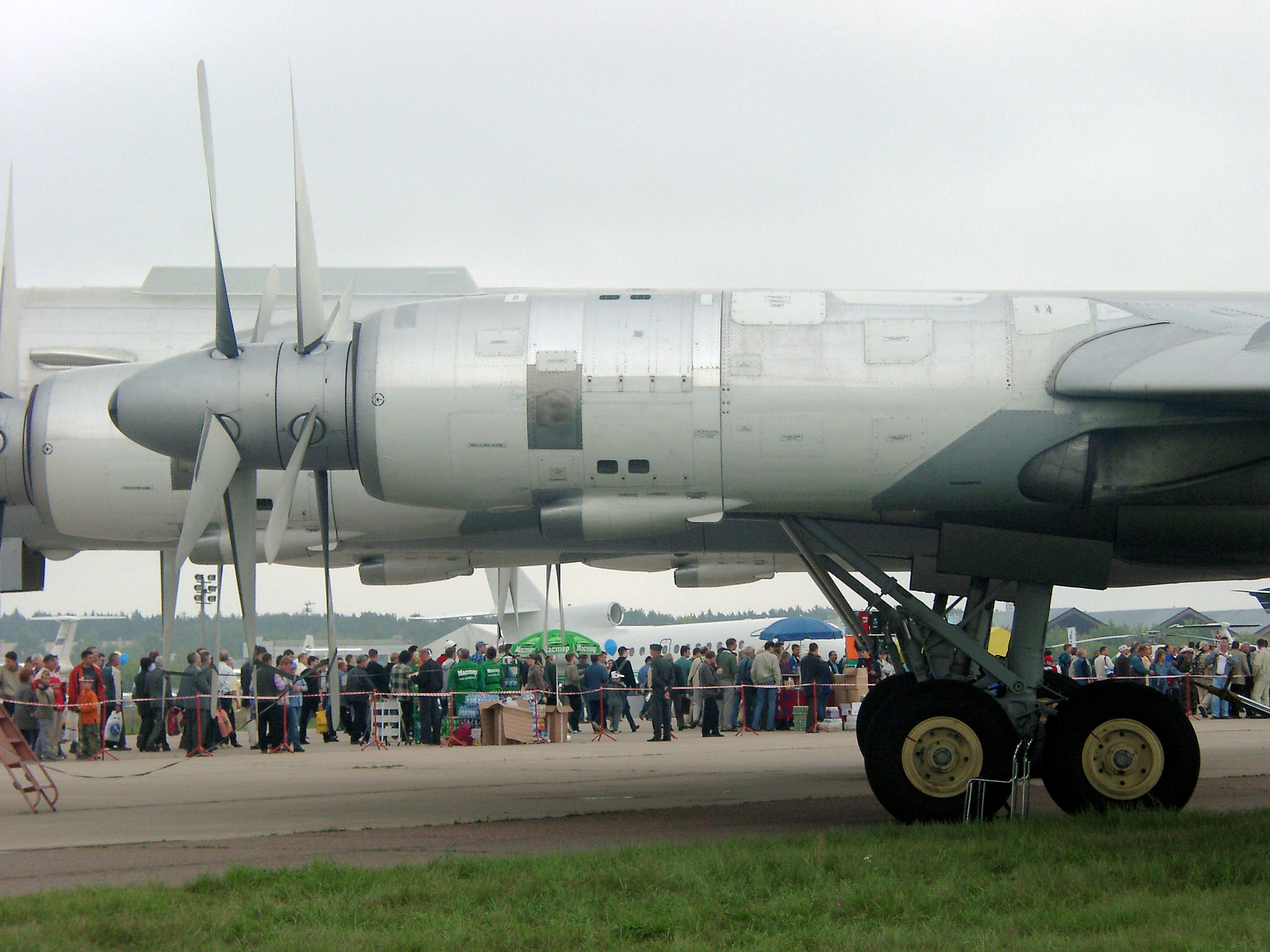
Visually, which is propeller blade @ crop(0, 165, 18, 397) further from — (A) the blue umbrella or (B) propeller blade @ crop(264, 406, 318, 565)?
(A) the blue umbrella

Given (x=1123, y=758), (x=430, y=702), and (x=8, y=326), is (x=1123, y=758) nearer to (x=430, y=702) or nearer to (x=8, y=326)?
(x=8, y=326)

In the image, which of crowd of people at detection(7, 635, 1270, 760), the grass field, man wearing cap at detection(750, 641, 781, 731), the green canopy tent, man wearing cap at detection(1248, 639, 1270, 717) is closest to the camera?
the grass field

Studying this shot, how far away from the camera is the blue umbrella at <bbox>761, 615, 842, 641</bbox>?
1426 inches

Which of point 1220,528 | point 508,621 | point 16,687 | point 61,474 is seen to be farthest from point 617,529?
point 508,621

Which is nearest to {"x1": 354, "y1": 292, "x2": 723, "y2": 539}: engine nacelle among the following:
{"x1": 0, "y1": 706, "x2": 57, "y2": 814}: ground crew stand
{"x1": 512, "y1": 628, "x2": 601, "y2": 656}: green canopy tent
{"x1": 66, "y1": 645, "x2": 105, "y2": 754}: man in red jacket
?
{"x1": 0, "y1": 706, "x2": 57, "y2": 814}: ground crew stand

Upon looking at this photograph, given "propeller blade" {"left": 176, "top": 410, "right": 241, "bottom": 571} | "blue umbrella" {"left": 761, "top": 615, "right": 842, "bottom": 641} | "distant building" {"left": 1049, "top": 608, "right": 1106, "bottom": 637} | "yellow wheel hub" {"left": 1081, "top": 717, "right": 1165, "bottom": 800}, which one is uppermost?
"propeller blade" {"left": 176, "top": 410, "right": 241, "bottom": 571}

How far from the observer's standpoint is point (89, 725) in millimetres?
19844

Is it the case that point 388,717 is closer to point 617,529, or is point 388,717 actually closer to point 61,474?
point 61,474

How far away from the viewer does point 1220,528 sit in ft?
29.4

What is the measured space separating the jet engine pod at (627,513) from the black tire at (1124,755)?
2976 mm

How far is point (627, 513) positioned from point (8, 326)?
727 centimetres

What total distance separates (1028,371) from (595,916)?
503cm

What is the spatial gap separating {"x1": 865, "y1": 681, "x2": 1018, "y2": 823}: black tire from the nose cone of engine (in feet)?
17.6

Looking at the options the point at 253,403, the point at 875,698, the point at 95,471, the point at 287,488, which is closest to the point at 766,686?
the point at 875,698
